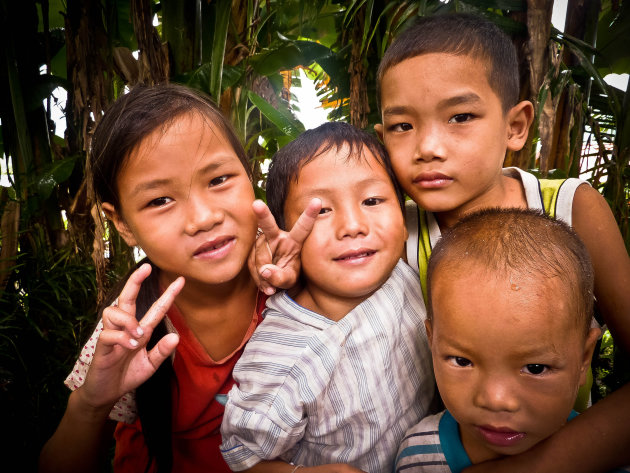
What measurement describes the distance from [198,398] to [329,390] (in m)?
0.44

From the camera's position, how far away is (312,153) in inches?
43.0

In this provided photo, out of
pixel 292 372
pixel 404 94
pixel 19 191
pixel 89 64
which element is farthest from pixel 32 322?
pixel 404 94

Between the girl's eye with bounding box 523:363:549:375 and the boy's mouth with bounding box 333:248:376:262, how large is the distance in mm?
401

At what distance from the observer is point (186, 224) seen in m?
1.04

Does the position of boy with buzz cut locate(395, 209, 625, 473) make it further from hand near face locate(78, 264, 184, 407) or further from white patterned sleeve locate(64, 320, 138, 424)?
white patterned sleeve locate(64, 320, 138, 424)

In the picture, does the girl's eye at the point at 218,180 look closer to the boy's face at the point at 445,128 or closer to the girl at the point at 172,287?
the girl at the point at 172,287

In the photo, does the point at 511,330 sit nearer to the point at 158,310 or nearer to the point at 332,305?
the point at 332,305

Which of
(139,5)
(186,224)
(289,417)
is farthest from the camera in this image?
(139,5)

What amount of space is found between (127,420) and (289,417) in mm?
601

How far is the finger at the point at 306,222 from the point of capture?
3.30ft

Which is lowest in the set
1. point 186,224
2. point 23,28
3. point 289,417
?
point 289,417

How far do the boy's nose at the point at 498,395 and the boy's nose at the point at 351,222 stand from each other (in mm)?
404

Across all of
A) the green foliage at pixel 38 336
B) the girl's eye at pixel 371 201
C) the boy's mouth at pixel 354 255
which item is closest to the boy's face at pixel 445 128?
the girl's eye at pixel 371 201

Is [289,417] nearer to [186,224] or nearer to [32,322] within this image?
[186,224]
